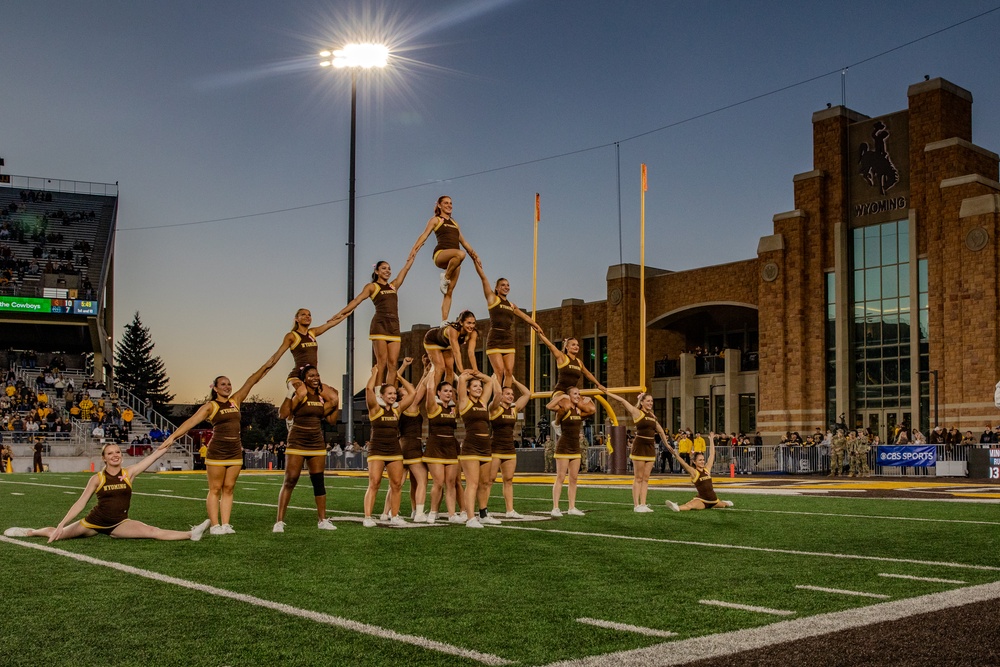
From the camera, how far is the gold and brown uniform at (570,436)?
1223 cm

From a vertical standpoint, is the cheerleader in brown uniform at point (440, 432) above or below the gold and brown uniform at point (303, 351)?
below

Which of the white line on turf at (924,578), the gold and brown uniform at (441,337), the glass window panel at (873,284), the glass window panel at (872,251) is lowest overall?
the white line on turf at (924,578)

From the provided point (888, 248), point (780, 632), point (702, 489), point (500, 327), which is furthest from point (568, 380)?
point (888, 248)

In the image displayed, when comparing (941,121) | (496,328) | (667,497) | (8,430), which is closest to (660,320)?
(941,121)

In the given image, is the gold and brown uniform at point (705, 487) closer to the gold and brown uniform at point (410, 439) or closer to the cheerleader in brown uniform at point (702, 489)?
the cheerleader in brown uniform at point (702, 489)

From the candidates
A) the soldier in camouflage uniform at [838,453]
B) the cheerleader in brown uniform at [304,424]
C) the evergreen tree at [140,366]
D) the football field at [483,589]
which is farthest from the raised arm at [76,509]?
the evergreen tree at [140,366]

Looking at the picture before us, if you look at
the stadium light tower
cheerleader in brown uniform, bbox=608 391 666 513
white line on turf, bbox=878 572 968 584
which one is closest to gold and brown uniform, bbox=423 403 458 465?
cheerleader in brown uniform, bbox=608 391 666 513

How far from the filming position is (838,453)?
27.2 metres

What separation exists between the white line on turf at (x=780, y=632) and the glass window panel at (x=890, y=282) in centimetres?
3424

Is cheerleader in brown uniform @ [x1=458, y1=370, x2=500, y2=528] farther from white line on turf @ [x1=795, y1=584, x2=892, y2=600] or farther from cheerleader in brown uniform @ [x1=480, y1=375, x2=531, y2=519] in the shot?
white line on turf @ [x1=795, y1=584, x2=892, y2=600]

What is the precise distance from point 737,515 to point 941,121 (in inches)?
1162

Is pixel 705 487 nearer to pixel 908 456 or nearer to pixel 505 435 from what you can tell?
pixel 505 435

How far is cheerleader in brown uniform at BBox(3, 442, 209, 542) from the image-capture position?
8930 millimetres

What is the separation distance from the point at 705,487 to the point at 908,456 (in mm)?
16417
